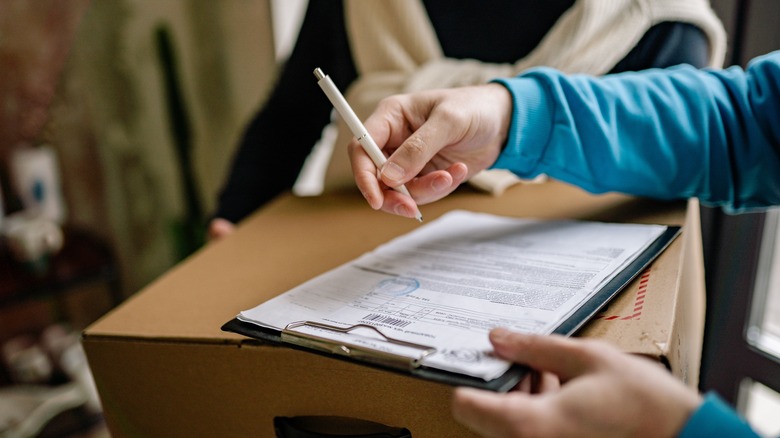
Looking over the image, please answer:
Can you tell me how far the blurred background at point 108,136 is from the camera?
4.04 ft

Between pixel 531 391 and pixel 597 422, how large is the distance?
52 millimetres

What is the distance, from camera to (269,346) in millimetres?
375

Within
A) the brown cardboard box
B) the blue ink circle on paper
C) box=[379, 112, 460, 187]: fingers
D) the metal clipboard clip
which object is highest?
box=[379, 112, 460, 187]: fingers

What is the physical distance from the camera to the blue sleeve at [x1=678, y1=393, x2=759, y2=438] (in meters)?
0.27

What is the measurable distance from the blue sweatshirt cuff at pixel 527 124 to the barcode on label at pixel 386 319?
0.24m

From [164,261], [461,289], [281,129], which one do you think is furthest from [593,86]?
[164,261]

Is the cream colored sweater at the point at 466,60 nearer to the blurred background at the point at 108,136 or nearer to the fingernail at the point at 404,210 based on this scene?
the fingernail at the point at 404,210

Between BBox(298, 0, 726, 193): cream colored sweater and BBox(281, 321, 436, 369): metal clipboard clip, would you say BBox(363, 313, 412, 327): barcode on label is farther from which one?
BBox(298, 0, 726, 193): cream colored sweater

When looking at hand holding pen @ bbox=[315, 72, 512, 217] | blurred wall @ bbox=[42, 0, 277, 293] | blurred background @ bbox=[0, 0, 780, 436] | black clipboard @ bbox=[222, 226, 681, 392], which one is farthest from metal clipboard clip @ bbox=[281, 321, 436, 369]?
blurred wall @ bbox=[42, 0, 277, 293]

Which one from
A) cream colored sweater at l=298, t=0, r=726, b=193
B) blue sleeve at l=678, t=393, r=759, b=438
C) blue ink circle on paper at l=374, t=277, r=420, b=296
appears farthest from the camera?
cream colored sweater at l=298, t=0, r=726, b=193

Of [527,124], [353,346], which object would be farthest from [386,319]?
[527,124]

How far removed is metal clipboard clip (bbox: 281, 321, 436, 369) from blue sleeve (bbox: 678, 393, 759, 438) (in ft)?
0.43

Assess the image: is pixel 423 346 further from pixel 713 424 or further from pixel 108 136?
pixel 108 136

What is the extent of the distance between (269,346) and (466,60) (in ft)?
1.76
